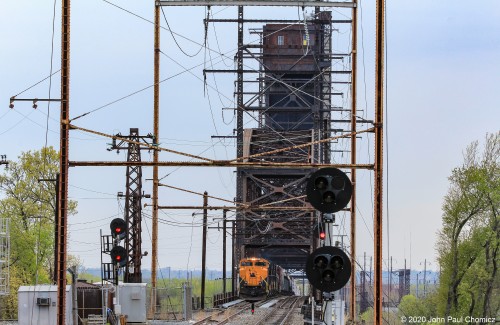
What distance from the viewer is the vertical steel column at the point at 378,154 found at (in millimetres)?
25953

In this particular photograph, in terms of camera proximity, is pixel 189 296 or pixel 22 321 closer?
pixel 22 321

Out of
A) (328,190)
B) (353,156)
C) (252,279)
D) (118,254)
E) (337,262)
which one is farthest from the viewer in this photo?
(252,279)

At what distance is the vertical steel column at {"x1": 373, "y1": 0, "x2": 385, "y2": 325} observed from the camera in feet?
85.1

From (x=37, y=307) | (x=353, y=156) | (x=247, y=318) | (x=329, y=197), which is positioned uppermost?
→ (x=353, y=156)

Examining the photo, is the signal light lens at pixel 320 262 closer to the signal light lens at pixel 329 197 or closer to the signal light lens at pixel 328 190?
the signal light lens at pixel 328 190

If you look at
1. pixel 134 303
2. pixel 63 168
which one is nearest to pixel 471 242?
pixel 134 303

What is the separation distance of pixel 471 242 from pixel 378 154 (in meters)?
45.3

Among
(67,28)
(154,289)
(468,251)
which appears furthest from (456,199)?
(67,28)

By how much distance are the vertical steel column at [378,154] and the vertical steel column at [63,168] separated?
6.85 metres

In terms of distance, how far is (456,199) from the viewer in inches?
2793

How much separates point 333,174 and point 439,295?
52674 millimetres

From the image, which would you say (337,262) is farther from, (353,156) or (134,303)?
(134,303)

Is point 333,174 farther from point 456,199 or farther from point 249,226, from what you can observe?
point 249,226

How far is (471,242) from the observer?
232 ft
